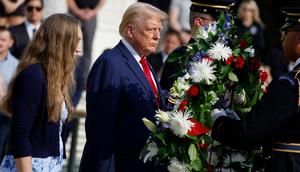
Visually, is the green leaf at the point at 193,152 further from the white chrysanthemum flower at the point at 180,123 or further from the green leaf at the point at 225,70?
the green leaf at the point at 225,70

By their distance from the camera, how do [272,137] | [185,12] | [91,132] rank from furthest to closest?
[185,12]
[91,132]
[272,137]

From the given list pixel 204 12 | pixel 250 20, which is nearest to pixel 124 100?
pixel 204 12

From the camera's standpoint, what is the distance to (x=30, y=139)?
242 inches

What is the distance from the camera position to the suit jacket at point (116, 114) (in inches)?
249

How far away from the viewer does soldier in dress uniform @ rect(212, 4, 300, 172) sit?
18.0ft

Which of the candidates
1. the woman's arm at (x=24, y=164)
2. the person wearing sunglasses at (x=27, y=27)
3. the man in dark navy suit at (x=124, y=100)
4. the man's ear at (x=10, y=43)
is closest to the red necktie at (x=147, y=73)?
the man in dark navy suit at (x=124, y=100)

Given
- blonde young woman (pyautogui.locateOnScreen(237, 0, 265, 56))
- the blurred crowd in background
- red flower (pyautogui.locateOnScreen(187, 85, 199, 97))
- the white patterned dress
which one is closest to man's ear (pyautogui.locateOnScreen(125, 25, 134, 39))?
the white patterned dress

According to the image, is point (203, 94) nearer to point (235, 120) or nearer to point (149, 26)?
point (235, 120)

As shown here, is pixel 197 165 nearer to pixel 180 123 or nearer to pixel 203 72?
pixel 180 123

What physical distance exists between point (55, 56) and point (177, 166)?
1.16 meters

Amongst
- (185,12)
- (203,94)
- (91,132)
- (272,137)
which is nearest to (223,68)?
(203,94)

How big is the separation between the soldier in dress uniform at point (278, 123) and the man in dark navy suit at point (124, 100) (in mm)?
850

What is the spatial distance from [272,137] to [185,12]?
28.8 feet

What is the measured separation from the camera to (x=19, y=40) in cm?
1123
